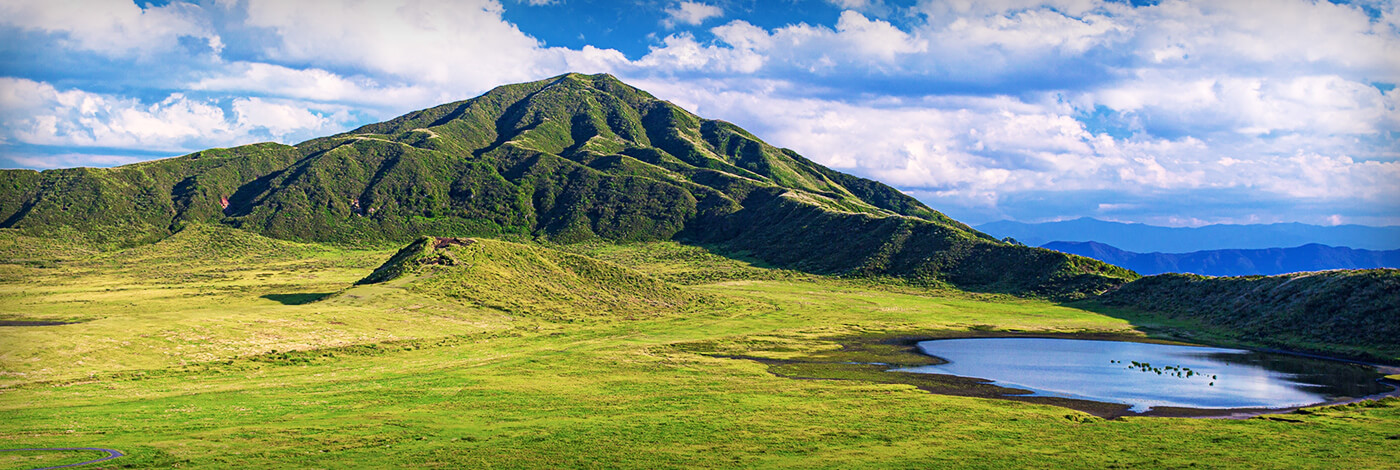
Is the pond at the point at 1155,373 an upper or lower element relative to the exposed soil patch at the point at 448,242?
lower

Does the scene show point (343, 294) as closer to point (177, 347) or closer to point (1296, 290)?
point (177, 347)

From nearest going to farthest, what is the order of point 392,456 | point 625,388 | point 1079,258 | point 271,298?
1. point 392,456
2. point 625,388
3. point 271,298
4. point 1079,258

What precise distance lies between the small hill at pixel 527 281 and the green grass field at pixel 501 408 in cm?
1413

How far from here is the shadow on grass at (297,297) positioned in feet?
428

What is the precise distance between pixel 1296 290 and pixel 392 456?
144 m

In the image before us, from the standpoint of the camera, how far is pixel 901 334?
124 meters

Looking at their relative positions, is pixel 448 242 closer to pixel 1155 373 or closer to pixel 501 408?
pixel 501 408

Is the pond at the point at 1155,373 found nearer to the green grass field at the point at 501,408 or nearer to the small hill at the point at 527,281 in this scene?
the green grass field at the point at 501,408

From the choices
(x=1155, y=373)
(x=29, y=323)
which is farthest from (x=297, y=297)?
(x=1155, y=373)

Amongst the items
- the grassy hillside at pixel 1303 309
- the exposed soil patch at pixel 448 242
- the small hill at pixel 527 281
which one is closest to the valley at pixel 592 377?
the grassy hillside at pixel 1303 309

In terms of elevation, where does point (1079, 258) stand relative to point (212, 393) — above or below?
above

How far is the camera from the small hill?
134m

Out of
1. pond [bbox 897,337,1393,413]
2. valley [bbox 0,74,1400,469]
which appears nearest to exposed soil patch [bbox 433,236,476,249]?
valley [bbox 0,74,1400,469]

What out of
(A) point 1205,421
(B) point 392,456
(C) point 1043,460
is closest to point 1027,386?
(A) point 1205,421
